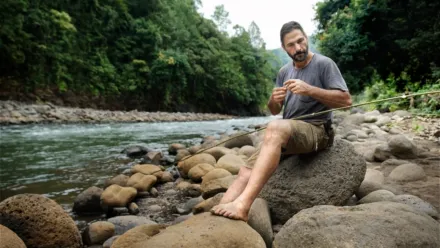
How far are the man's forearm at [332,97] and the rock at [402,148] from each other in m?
2.62

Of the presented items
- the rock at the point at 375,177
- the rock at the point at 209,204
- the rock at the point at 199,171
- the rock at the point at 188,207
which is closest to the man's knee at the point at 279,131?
the rock at the point at 209,204

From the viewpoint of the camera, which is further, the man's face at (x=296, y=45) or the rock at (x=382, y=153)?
the rock at (x=382, y=153)

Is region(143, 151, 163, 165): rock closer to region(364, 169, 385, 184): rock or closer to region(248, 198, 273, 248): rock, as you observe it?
region(364, 169, 385, 184): rock

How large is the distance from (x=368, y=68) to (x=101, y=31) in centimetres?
2095

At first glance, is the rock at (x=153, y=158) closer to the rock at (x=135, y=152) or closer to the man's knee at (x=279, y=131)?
the rock at (x=135, y=152)

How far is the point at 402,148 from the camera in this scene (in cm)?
455

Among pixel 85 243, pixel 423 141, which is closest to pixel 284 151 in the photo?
pixel 85 243

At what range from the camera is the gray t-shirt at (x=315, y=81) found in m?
2.55

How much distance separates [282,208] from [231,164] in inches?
76.1

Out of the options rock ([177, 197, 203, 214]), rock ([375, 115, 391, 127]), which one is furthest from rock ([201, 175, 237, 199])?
rock ([375, 115, 391, 127])

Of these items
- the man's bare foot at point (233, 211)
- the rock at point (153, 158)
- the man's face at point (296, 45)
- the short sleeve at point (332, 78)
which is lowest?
the rock at point (153, 158)

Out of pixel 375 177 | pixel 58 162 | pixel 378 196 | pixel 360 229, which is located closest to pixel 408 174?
pixel 375 177

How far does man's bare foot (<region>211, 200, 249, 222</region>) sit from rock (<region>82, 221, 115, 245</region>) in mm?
1342

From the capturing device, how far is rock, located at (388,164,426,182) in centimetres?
357
